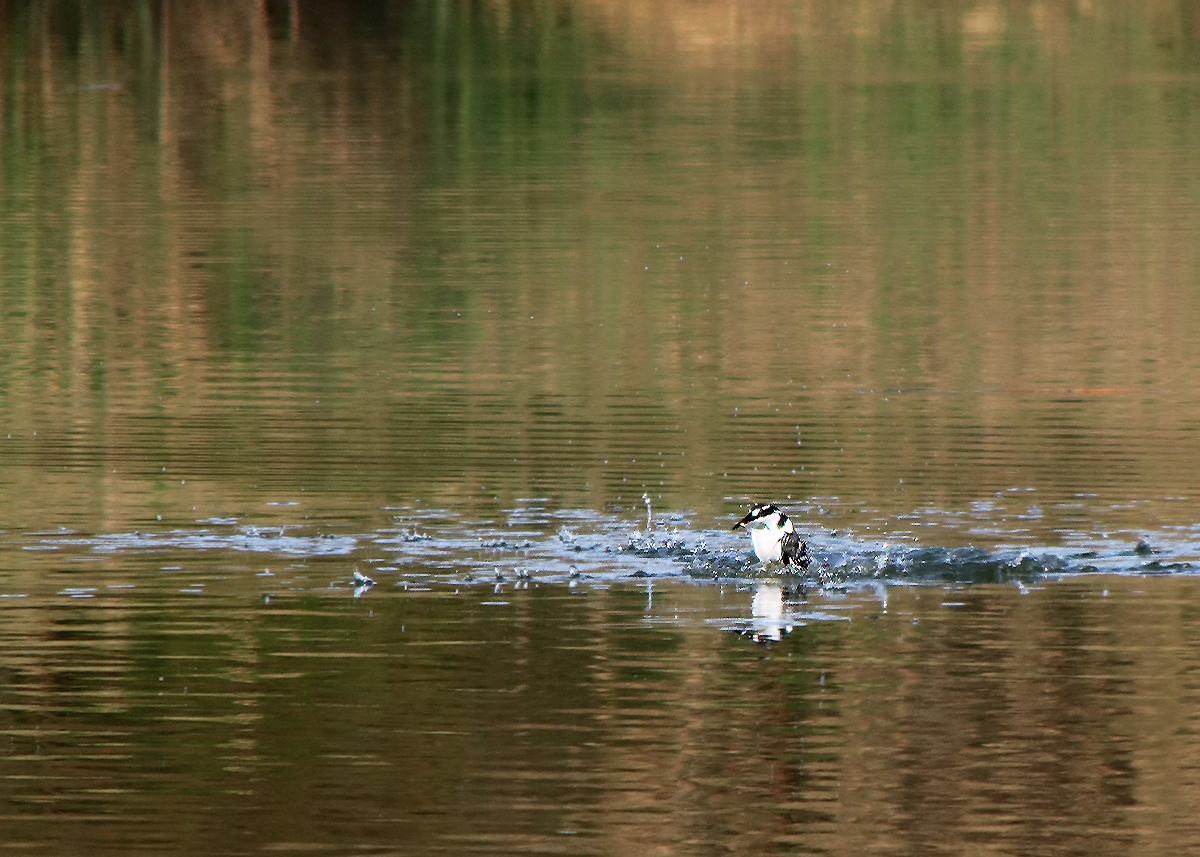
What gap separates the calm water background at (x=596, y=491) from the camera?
12.1 m

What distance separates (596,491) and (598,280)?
13.3m

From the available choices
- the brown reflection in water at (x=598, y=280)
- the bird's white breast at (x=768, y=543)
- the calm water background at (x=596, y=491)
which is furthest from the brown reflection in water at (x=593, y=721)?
the brown reflection in water at (x=598, y=280)

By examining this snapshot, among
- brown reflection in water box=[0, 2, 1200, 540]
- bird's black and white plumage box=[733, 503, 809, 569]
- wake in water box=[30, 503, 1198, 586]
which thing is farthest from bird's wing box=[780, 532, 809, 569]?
brown reflection in water box=[0, 2, 1200, 540]

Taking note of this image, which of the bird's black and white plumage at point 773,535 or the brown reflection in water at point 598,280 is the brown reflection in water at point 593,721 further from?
the brown reflection in water at point 598,280

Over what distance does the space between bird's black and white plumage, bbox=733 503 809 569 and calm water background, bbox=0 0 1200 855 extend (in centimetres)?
29

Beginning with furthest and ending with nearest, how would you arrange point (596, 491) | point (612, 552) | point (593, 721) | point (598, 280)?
point (598, 280) < point (596, 491) < point (612, 552) < point (593, 721)

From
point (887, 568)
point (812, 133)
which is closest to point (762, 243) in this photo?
point (812, 133)

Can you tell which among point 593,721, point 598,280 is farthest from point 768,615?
point 598,280

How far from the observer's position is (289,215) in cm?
4062

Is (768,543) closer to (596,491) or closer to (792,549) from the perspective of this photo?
(792,549)

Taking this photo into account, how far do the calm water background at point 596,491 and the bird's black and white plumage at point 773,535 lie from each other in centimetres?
29

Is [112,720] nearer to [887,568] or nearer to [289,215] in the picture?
[887,568]

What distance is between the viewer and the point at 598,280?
33188mm

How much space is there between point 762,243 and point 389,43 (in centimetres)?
4395
